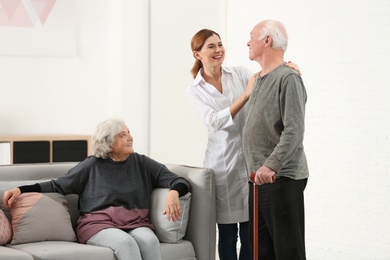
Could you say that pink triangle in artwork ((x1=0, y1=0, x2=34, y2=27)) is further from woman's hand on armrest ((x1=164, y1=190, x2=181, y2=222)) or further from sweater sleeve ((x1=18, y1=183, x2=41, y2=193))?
Answer: woman's hand on armrest ((x1=164, y1=190, x2=181, y2=222))

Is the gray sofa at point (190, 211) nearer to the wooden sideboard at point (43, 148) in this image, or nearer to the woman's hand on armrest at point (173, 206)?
the woman's hand on armrest at point (173, 206)

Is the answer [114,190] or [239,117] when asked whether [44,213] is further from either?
[239,117]

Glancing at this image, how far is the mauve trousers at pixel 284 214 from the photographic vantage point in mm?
3846

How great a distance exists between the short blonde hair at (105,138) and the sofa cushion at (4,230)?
1.98ft

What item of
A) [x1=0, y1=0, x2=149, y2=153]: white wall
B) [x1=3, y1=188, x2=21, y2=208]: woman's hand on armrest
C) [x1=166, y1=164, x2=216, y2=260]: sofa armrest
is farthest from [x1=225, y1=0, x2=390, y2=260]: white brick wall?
[x1=3, y1=188, x2=21, y2=208]: woman's hand on armrest

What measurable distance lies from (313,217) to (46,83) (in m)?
2.63

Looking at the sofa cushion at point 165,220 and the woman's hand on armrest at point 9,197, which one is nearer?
the woman's hand on armrest at point 9,197

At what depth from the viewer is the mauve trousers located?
12.6 ft

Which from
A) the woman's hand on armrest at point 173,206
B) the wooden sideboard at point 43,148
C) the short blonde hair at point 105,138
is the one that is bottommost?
the woman's hand on armrest at point 173,206

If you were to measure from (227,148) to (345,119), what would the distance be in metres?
2.82

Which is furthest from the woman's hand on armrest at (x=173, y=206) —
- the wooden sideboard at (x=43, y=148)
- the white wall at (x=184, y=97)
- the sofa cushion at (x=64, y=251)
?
the white wall at (x=184, y=97)

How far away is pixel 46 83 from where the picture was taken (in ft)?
23.4

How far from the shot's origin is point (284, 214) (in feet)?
12.6

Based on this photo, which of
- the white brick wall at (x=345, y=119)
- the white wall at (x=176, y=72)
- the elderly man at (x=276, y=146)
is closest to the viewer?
the elderly man at (x=276, y=146)
